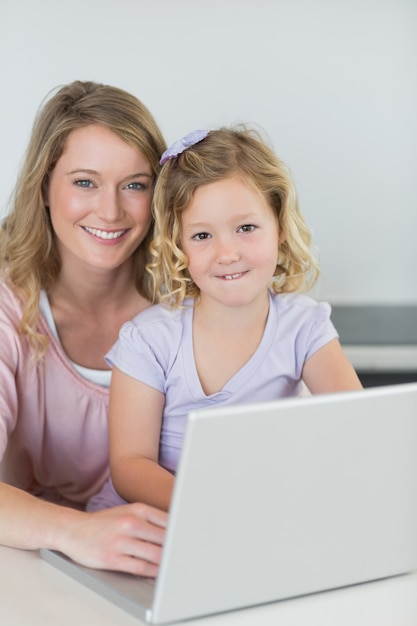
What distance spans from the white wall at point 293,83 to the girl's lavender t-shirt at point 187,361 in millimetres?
1809

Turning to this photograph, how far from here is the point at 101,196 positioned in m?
1.81

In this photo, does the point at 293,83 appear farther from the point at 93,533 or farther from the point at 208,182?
the point at 93,533

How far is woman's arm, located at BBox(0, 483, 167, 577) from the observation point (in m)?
1.21

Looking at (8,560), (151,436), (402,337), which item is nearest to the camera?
(8,560)

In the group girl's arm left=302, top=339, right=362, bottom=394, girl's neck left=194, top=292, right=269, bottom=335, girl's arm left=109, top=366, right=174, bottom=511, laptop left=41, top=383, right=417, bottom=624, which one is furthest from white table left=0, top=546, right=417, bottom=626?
girl's neck left=194, top=292, right=269, bottom=335

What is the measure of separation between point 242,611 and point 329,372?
0.67 m

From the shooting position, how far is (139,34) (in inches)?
136

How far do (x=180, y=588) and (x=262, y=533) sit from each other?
97mm

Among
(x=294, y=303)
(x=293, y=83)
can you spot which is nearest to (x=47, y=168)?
(x=294, y=303)

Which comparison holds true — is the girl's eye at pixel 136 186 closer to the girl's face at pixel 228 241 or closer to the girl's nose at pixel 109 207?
the girl's nose at pixel 109 207

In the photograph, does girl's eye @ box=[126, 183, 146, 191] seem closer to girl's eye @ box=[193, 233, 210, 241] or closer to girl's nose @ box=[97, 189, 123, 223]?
girl's nose @ box=[97, 189, 123, 223]

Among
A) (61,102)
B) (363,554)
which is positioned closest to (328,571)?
(363,554)

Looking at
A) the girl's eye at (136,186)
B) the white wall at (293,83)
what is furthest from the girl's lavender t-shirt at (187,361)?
the white wall at (293,83)

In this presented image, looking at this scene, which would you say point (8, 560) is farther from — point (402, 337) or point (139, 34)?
point (139, 34)
